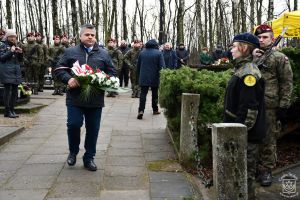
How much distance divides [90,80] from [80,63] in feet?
1.38

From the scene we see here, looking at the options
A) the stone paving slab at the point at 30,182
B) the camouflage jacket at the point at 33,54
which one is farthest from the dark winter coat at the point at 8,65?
the camouflage jacket at the point at 33,54

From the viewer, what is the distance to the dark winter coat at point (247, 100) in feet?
14.0

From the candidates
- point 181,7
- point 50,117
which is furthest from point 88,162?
point 181,7

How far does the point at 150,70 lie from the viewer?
11125mm

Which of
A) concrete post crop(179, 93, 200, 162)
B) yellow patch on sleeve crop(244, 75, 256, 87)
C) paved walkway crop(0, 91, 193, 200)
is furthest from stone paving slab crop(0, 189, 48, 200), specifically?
yellow patch on sleeve crop(244, 75, 256, 87)

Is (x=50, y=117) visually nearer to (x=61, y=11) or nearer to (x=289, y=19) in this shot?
(x=289, y=19)

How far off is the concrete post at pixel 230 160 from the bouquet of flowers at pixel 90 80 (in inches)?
91.7

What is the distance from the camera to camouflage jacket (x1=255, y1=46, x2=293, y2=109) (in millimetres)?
5660

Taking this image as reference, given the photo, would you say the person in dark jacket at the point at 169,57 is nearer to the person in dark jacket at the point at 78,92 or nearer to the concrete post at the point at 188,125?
the concrete post at the point at 188,125

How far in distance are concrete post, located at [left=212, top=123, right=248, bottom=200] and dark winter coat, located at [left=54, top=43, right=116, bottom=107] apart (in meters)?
2.50

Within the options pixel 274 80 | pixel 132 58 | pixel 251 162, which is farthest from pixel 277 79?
pixel 132 58

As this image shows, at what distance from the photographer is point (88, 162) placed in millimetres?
6238

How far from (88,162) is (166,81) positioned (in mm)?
1971

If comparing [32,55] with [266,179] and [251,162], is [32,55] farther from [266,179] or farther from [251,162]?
[251,162]
